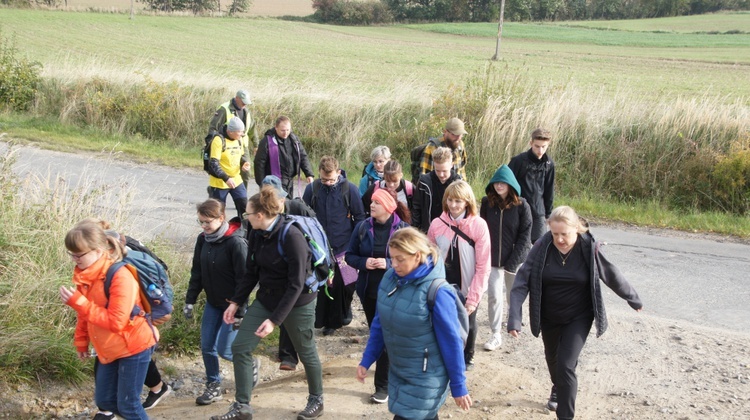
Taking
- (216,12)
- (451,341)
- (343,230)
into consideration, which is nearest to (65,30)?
(216,12)

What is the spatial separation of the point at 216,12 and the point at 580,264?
7784 cm

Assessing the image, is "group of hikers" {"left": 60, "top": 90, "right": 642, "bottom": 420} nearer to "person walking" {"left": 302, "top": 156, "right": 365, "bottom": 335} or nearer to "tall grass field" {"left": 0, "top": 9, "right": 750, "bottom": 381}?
"person walking" {"left": 302, "top": 156, "right": 365, "bottom": 335}

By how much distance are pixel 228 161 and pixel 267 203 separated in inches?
170

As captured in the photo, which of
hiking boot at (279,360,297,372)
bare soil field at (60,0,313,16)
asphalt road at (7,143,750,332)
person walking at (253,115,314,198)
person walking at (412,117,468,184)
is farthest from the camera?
bare soil field at (60,0,313,16)

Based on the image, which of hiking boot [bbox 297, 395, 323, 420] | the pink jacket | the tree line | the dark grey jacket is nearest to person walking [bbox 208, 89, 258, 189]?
the pink jacket

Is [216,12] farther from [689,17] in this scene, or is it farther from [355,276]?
[355,276]

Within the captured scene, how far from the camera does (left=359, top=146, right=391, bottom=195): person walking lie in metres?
7.57

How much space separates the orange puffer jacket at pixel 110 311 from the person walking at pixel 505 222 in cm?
315

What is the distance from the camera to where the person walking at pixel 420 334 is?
408 centimetres

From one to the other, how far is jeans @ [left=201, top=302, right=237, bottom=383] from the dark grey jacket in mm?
2220

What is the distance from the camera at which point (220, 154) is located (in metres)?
8.88

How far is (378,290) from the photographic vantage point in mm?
4625

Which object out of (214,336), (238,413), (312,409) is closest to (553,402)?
(312,409)

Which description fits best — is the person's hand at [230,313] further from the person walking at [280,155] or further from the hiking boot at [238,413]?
the person walking at [280,155]
